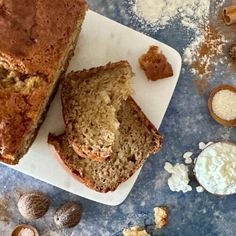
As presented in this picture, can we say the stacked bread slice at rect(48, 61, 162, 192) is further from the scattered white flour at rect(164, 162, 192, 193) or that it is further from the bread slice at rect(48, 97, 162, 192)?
the scattered white flour at rect(164, 162, 192, 193)

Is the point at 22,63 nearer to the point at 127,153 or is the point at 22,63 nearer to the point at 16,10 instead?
the point at 16,10

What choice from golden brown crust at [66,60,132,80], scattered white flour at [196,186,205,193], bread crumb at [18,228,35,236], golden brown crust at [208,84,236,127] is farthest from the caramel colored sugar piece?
bread crumb at [18,228,35,236]

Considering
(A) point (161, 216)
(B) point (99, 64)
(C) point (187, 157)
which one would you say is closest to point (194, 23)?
(B) point (99, 64)

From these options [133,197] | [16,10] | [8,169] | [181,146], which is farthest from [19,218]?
[16,10]

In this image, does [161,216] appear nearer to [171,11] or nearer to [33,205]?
[33,205]

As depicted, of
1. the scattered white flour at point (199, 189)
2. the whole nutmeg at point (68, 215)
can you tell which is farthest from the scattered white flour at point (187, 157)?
the whole nutmeg at point (68, 215)

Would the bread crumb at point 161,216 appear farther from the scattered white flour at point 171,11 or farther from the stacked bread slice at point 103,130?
the scattered white flour at point 171,11
